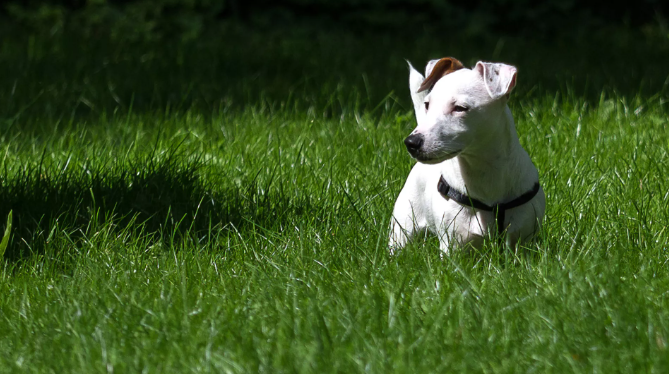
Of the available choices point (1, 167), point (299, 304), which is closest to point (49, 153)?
point (1, 167)

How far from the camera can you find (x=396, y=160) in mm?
3652

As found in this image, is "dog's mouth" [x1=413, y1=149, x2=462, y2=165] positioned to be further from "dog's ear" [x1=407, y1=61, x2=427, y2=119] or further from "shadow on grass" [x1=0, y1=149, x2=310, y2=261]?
"shadow on grass" [x1=0, y1=149, x2=310, y2=261]

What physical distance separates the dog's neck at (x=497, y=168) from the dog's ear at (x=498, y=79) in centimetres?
11

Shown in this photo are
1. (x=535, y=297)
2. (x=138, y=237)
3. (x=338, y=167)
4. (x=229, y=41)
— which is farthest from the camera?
(x=229, y=41)

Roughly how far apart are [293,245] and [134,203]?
864mm

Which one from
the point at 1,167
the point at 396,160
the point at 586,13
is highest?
the point at 586,13

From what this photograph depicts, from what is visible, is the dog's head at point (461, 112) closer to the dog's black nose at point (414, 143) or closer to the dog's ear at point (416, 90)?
the dog's black nose at point (414, 143)

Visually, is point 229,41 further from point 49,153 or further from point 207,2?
point 49,153

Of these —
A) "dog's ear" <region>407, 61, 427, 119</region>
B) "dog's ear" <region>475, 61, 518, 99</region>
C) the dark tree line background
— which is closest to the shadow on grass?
"dog's ear" <region>407, 61, 427, 119</region>

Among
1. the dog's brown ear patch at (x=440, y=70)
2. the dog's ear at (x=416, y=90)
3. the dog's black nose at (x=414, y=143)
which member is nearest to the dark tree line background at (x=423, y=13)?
the dog's ear at (x=416, y=90)

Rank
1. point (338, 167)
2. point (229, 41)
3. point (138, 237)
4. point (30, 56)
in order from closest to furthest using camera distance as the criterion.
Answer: point (138, 237), point (338, 167), point (30, 56), point (229, 41)

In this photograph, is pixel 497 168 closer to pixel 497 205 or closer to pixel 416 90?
pixel 497 205

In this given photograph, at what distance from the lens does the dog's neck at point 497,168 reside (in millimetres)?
2545

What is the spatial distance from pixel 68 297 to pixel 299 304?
28.7 inches
